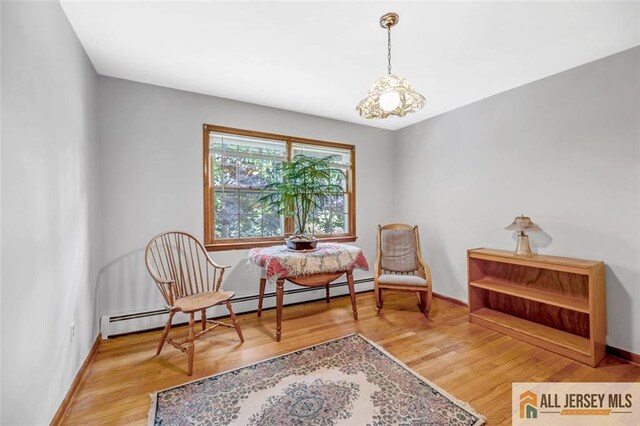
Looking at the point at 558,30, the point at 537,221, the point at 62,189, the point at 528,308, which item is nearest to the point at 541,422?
the point at 528,308

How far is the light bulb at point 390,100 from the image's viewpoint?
5.72 feet

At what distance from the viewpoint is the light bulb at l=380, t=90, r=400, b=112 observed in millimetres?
1744

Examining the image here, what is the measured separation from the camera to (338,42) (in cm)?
204

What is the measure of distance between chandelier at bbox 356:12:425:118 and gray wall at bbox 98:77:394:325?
5.90ft

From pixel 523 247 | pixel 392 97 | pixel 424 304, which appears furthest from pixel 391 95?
pixel 424 304

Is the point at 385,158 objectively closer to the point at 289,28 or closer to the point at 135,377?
the point at 289,28

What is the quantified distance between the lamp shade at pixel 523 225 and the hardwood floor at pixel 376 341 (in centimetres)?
105

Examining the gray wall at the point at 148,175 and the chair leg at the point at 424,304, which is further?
the chair leg at the point at 424,304

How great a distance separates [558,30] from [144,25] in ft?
9.61

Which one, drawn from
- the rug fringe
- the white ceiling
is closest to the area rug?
the rug fringe

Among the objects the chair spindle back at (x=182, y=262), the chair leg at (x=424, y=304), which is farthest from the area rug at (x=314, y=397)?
the chair leg at (x=424, y=304)

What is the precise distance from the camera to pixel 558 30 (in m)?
1.93

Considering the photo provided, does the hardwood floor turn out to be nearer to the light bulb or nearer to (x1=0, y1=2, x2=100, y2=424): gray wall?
(x1=0, y1=2, x2=100, y2=424): gray wall

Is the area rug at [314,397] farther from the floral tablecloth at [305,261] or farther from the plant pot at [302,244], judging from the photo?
the plant pot at [302,244]
